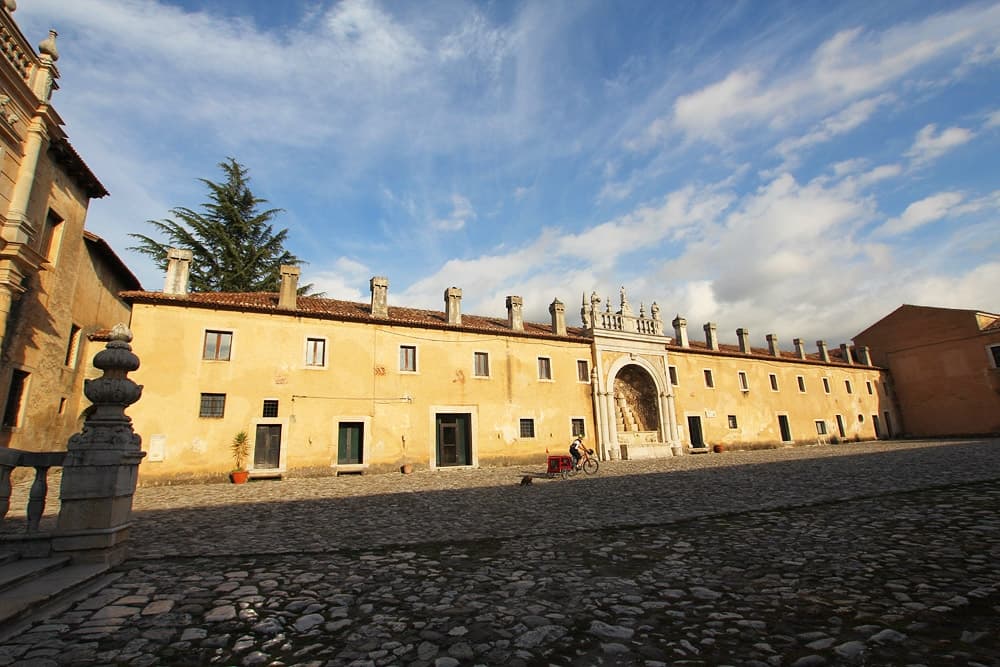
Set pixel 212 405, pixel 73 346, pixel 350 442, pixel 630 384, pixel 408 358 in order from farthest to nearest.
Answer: pixel 630 384, pixel 408 358, pixel 350 442, pixel 212 405, pixel 73 346

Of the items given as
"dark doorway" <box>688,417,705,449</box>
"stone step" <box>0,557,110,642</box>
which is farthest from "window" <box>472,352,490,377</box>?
"stone step" <box>0,557,110,642</box>

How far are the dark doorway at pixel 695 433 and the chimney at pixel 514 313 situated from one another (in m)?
12.8

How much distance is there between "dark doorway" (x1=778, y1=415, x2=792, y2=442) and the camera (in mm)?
33100

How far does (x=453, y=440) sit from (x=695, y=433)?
16.2 metres

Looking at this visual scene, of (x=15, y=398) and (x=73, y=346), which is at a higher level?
(x=73, y=346)

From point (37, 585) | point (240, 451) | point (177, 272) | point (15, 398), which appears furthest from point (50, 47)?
point (37, 585)

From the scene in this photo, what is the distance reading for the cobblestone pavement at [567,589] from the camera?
10.7 feet

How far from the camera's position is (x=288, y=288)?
19.6m

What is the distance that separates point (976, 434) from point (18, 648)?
50739 mm

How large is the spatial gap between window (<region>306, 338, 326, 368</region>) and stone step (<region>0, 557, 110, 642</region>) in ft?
47.4

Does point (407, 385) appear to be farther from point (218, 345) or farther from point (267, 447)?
point (218, 345)

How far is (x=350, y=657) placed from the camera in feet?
10.7

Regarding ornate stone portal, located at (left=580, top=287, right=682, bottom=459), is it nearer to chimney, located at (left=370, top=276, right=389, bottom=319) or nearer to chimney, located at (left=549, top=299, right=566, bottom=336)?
chimney, located at (left=549, top=299, right=566, bottom=336)

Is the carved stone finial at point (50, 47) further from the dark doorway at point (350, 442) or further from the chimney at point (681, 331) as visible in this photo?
the chimney at point (681, 331)
